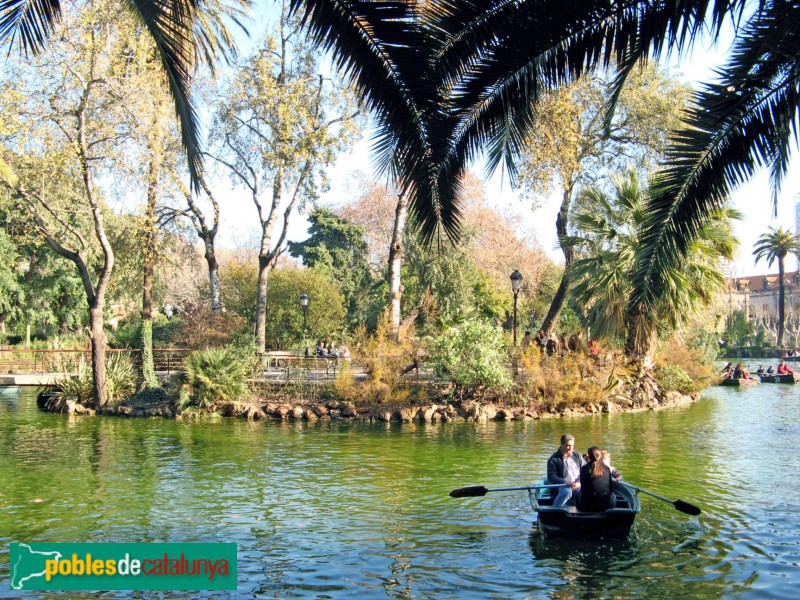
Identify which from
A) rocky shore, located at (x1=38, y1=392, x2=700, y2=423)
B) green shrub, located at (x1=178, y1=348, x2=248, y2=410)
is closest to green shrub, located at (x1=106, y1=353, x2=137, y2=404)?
rocky shore, located at (x1=38, y1=392, x2=700, y2=423)

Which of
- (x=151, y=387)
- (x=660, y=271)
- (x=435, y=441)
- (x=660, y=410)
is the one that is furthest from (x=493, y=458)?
(x=151, y=387)

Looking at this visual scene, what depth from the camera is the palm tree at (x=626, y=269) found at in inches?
933

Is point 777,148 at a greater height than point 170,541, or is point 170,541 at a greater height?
point 777,148

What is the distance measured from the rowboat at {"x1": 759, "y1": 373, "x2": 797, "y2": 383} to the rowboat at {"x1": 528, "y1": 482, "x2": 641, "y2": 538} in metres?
30.4

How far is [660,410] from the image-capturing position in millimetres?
25391

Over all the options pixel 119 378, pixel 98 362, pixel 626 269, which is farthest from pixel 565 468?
pixel 119 378

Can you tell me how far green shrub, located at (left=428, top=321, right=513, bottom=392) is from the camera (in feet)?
74.5

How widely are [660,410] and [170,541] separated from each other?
1915cm

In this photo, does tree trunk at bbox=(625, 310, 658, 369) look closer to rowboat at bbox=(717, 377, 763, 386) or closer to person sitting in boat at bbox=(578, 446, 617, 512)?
rowboat at bbox=(717, 377, 763, 386)

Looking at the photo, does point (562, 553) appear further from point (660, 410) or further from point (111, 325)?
point (111, 325)

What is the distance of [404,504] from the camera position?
40.8ft

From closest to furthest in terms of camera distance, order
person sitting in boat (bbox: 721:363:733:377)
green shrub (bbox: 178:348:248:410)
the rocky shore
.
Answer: the rocky shore → green shrub (bbox: 178:348:248:410) → person sitting in boat (bbox: 721:363:733:377)

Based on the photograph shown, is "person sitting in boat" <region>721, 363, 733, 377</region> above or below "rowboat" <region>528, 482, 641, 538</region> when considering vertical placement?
above

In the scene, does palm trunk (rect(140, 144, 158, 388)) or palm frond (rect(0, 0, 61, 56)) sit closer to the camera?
palm frond (rect(0, 0, 61, 56))
